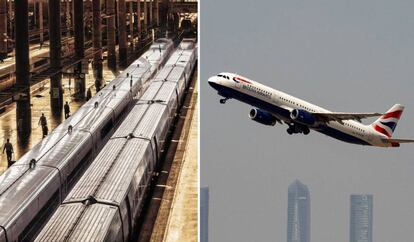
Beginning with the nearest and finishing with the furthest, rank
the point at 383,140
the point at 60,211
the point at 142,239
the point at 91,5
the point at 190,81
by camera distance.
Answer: the point at 60,211 → the point at 142,239 → the point at 383,140 → the point at 190,81 → the point at 91,5

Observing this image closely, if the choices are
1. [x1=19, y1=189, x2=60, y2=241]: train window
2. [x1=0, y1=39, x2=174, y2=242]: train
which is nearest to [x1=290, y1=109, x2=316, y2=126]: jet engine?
[x1=0, y1=39, x2=174, y2=242]: train

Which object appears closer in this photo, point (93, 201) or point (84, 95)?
point (93, 201)

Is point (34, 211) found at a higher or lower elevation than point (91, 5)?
lower

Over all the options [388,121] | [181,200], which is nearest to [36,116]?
[181,200]

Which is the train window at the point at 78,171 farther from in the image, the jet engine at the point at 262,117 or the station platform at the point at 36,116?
the jet engine at the point at 262,117

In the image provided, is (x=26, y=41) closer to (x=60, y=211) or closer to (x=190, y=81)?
(x=190, y=81)

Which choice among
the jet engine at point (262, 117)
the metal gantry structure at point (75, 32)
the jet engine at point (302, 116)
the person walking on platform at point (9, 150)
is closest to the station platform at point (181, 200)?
the jet engine at point (262, 117)

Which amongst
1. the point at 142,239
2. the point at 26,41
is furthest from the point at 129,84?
the point at 142,239
